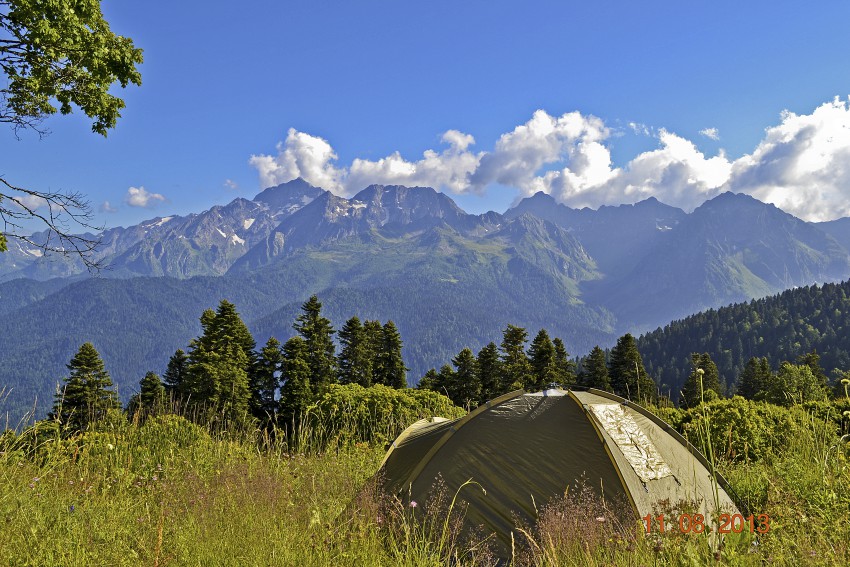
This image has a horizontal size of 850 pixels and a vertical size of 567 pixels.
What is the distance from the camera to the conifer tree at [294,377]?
42094mm

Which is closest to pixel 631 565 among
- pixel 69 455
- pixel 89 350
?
pixel 69 455

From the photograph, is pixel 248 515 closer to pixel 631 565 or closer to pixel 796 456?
pixel 631 565

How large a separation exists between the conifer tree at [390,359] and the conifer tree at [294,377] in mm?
10411

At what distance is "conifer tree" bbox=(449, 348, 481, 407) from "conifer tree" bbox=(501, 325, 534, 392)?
133 inches

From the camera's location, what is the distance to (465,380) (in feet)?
177

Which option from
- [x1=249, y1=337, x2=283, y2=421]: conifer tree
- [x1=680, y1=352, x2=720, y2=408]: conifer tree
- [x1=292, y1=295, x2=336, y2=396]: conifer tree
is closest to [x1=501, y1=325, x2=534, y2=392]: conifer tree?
[x1=680, y1=352, x2=720, y2=408]: conifer tree

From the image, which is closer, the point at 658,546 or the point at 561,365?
the point at 658,546

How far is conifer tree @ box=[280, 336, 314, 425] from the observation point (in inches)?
1657

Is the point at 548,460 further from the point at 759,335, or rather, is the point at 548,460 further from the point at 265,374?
the point at 759,335

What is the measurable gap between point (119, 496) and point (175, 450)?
220 centimetres

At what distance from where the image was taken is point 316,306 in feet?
170

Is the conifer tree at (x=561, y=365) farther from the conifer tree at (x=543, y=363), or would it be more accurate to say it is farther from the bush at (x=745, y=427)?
the bush at (x=745, y=427)

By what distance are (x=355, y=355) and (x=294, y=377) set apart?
10.6 metres

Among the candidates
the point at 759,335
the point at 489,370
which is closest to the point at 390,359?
A: the point at 489,370
